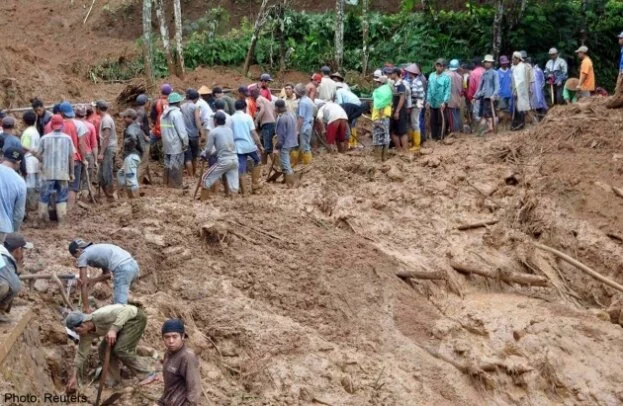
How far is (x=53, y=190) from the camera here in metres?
14.0

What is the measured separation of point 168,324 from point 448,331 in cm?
555

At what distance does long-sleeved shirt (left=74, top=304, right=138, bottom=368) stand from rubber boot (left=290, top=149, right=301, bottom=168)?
7627 mm

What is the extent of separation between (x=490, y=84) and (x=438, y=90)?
Result: 3.63ft

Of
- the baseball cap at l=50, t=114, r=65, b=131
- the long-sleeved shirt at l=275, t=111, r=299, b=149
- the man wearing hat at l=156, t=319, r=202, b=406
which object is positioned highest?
the baseball cap at l=50, t=114, r=65, b=131

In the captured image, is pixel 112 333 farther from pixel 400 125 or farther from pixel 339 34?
pixel 339 34

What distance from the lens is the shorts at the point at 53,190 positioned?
1397cm

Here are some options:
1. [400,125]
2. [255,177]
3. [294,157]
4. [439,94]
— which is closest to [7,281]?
[255,177]

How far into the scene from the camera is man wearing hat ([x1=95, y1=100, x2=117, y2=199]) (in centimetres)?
1552

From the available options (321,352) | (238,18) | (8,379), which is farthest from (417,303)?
(238,18)

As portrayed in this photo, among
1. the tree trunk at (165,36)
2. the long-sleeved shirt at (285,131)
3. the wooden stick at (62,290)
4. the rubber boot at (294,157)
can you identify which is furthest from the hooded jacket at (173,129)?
the tree trunk at (165,36)

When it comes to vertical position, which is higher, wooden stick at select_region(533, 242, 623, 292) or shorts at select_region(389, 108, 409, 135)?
shorts at select_region(389, 108, 409, 135)

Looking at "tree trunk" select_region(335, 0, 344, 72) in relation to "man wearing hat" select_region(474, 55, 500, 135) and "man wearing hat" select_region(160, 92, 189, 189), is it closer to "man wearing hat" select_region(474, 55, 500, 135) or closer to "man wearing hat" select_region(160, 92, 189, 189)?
"man wearing hat" select_region(474, 55, 500, 135)

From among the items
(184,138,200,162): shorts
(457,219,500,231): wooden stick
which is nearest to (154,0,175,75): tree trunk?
(184,138,200,162): shorts

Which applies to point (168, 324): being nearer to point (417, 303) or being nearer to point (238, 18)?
point (417, 303)
